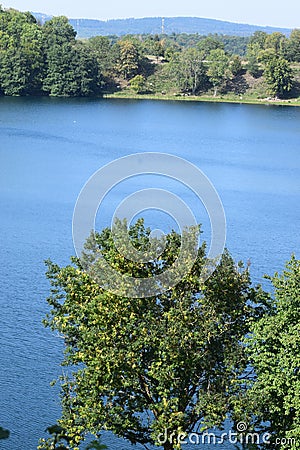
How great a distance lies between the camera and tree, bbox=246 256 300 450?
29.2 feet

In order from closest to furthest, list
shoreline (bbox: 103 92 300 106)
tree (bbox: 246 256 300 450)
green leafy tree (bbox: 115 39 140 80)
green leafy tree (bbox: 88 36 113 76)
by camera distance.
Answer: tree (bbox: 246 256 300 450), shoreline (bbox: 103 92 300 106), green leafy tree (bbox: 88 36 113 76), green leafy tree (bbox: 115 39 140 80)

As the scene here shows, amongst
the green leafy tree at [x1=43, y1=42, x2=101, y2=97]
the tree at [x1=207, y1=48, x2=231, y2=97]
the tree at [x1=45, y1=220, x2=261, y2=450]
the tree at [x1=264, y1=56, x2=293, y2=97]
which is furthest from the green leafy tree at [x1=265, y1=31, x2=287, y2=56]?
the tree at [x1=45, y1=220, x2=261, y2=450]

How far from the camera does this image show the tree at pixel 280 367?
8898 millimetres

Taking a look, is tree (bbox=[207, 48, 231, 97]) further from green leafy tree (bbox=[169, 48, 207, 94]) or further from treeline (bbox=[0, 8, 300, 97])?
green leafy tree (bbox=[169, 48, 207, 94])

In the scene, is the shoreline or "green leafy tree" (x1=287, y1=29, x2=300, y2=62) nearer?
the shoreline

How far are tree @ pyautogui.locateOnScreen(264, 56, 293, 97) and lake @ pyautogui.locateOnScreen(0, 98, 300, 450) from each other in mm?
3539

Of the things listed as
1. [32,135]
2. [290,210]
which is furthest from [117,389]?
[32,135]

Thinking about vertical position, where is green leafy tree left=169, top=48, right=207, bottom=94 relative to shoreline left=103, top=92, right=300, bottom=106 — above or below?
above

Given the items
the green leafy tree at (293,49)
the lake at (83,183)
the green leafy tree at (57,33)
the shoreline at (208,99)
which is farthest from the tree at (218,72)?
the green leafy tree at (57,33)

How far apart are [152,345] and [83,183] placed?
1901 cm

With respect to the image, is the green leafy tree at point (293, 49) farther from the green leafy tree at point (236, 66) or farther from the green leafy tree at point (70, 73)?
the green leafy tree at point (70, 73)

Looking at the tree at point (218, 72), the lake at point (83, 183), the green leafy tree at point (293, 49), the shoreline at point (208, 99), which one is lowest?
the lake at point (83, 183)

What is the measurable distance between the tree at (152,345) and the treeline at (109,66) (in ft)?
151

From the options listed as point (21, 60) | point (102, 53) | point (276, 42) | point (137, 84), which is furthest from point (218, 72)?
point (276, 42)
